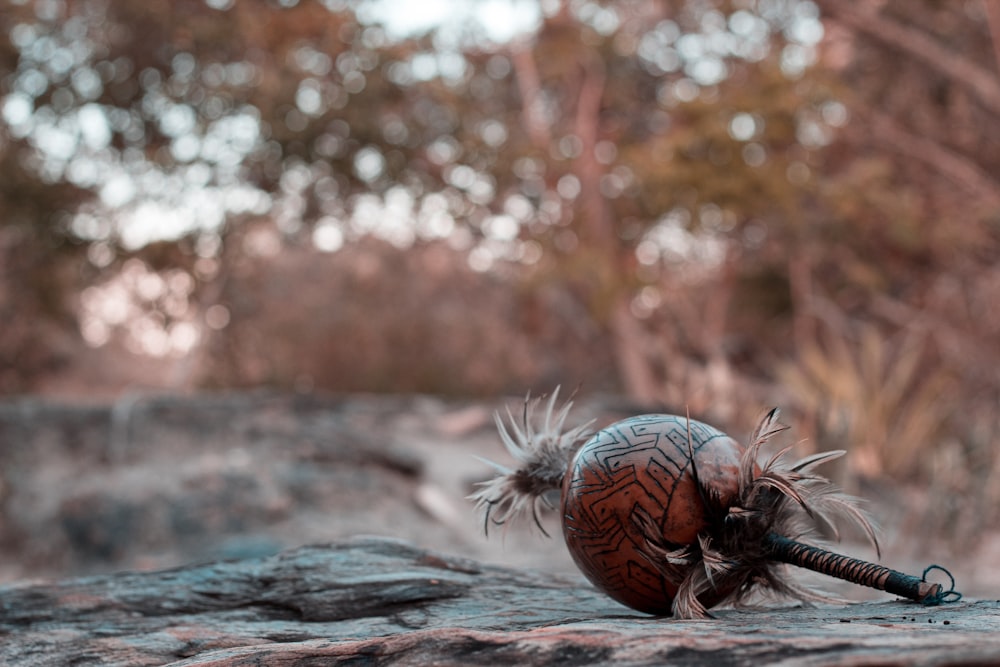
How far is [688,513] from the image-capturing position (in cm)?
196

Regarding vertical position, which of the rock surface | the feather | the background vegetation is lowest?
the rock surface

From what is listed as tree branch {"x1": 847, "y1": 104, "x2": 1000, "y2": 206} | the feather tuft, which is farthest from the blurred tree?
the feather tuft

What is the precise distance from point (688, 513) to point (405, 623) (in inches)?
25.5

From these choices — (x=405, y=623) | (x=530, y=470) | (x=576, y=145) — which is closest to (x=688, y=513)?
(x=530, y=470)

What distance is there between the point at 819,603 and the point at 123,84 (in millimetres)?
12576

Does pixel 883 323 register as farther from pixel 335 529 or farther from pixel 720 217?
pixel 335 529

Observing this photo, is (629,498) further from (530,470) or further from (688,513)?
(530,470)

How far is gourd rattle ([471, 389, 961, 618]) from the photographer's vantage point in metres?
1.96

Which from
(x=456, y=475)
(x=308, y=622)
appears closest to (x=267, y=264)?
(x=456, y=475)

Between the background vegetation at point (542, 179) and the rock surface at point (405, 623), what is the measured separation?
7766 millimetres

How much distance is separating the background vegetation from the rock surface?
7.77 m

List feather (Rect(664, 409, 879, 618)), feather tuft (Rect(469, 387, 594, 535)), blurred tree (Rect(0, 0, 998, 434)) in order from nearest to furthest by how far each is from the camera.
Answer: feather (Rect(664, 409, 879, 618)), feather tuft (Rect(469, 387, 594, 535)), blurred tree (Rect(0, 0, 998, 434))

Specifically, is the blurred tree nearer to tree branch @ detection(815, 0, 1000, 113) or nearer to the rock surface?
tree branch @ detection(815, 0, 1000, 113)

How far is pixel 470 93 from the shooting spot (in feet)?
45.3
